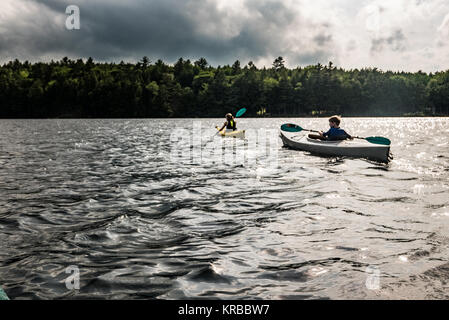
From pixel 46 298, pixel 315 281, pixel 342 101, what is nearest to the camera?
pixel 46 298

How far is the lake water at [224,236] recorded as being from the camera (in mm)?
3443

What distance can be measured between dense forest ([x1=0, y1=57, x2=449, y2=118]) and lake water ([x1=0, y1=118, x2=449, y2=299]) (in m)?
92.0

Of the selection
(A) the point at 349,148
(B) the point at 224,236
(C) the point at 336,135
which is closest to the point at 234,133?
(C) the point at 336,135

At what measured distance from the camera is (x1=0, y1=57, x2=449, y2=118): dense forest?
314 feet

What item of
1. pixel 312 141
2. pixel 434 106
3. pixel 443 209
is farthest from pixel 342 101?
pixel 443 209

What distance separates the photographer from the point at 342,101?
112 m

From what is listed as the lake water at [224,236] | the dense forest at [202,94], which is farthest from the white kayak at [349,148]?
the dense forest at [202,94]

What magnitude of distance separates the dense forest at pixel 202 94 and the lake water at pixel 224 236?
9199cm

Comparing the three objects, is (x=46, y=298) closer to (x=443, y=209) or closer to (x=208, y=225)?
(x=208, y=225)

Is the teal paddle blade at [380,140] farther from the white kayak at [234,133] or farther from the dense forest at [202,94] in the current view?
the dense forest at [202,94]

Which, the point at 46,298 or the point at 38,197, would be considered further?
the point at 38,197

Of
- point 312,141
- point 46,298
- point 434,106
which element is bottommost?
point 46,298

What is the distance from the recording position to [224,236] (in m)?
4.88

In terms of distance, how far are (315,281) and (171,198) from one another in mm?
4236
